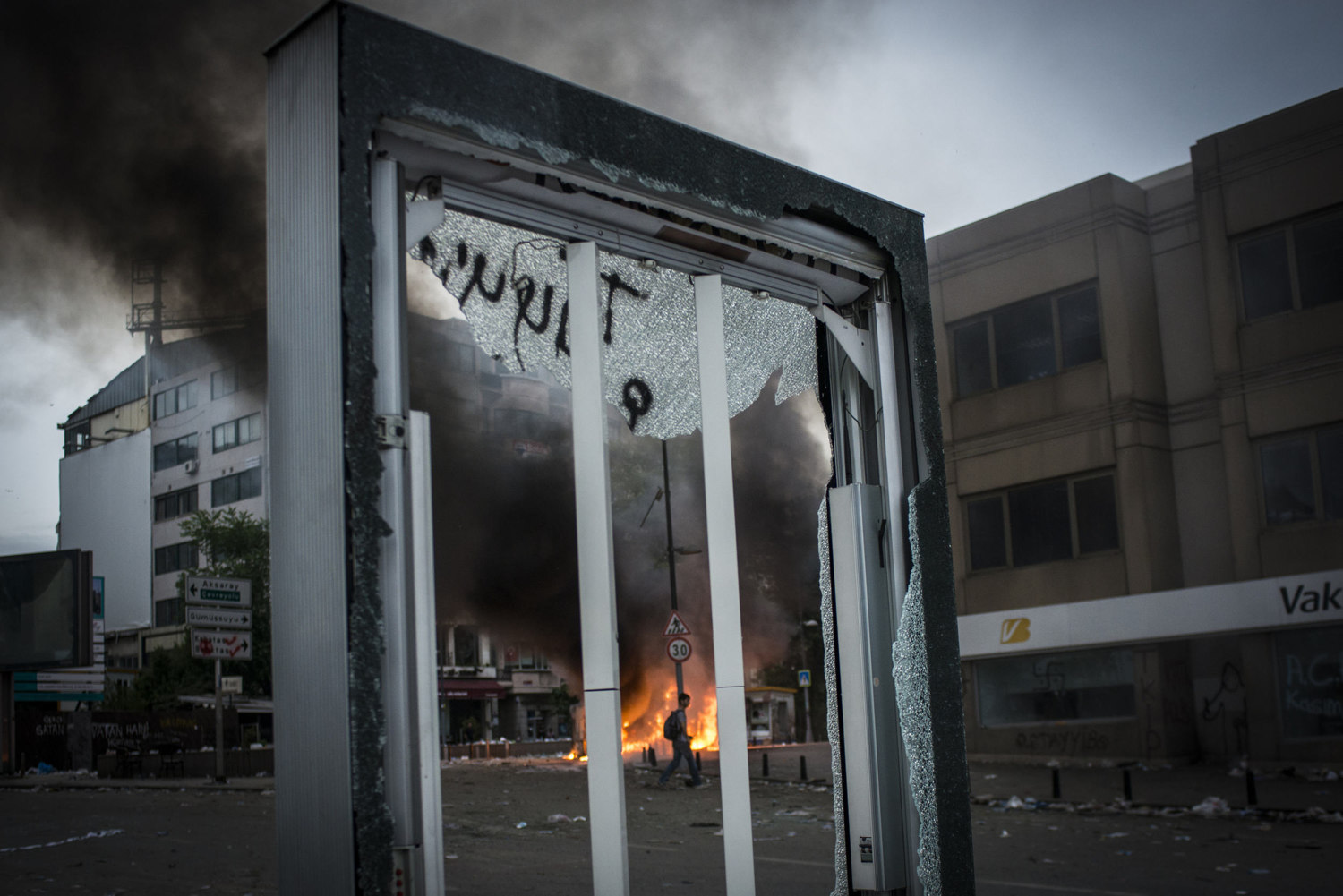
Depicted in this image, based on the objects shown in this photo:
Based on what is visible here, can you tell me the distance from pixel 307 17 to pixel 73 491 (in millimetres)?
63227

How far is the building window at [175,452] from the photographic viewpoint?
174ft

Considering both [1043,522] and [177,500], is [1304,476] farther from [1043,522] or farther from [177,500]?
[177,500]

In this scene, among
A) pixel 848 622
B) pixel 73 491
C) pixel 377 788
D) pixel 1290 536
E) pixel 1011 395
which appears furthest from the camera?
pixel 73 491

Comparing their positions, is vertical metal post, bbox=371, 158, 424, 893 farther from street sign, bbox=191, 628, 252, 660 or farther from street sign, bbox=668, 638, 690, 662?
street sign, bbox=668, 638, 690, 662

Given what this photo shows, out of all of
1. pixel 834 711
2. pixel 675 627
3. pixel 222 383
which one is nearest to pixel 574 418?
pixel 834 711

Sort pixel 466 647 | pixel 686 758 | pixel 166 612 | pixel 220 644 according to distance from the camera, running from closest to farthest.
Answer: pixel 220 644 → pixel 686 758 → pixel 466 647 → pixel 166 612

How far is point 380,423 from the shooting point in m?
2.79

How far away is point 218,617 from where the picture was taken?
Answer: 57.8 ft

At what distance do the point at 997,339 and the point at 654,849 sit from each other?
14.0m

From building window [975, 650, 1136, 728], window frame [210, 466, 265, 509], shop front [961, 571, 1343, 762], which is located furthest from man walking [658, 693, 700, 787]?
window frame [210, 466, 265, 509]

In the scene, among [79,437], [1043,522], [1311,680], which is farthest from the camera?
[79,437]

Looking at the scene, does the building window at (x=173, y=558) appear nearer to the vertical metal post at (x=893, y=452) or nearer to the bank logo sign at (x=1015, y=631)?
the bank logo sign at (x=1015, y=631)

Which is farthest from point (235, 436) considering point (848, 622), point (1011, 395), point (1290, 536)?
point (848, 622)

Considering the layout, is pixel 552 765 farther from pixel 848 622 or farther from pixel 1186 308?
pixel 848 622
